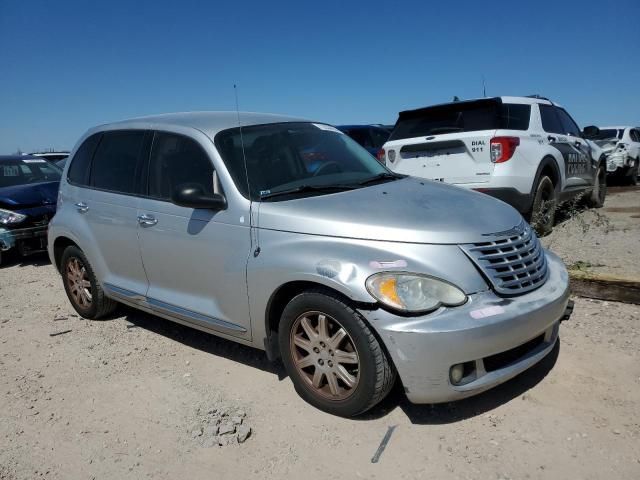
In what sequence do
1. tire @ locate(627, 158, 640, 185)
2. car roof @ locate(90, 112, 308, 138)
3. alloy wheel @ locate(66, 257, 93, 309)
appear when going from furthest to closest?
tire @ locate(627, 158, 640, 185) < alloy wheel @ locate(66, 257, 93, 309) < car roof @ locate(90, 112, 308, 138)

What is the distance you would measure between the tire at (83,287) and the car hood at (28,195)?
3.16 meters

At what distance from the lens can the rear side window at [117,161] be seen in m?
4.25

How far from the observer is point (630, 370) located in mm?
3314

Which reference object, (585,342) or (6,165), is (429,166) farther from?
(6,165)

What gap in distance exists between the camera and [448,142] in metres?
6.23

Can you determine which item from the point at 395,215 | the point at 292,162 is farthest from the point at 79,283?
the point at 395,215

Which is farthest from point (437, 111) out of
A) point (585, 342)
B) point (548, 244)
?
point (585, 342)

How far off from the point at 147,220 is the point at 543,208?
464 cm

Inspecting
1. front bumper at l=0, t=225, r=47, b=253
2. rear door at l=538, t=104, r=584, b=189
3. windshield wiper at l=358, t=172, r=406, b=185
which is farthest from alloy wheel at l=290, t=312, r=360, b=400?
front bumper at l=0, t=225, r=47, b=253

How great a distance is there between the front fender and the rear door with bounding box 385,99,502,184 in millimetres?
3589

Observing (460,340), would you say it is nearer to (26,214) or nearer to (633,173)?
(26,214)

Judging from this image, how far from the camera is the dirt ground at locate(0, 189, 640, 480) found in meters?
2.62

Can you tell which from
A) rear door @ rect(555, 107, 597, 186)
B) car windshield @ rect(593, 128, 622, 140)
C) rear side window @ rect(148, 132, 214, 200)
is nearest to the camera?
rear side window @ rect(148, 132, 214, 200)

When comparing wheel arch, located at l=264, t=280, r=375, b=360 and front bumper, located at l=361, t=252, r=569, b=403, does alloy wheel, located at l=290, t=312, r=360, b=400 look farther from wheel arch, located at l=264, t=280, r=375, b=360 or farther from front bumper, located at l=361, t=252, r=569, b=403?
front bumper, located at l=361, t=252, r=569, b=403
